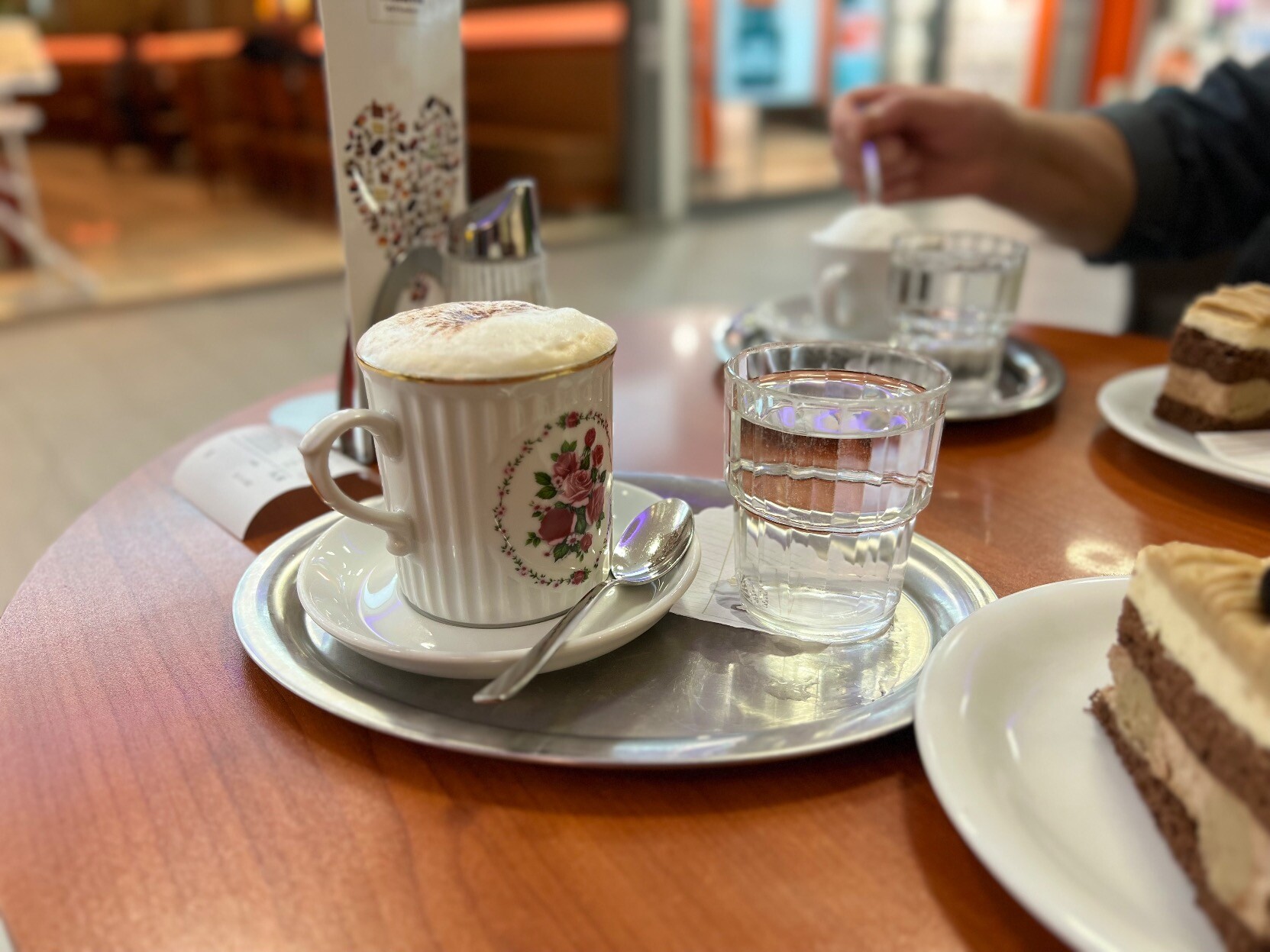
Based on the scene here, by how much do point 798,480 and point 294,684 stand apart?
314mm

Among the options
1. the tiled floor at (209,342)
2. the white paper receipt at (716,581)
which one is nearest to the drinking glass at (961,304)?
the white paper receipt at (716,581)

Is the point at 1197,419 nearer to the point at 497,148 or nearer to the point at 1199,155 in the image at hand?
the point at 1199,155

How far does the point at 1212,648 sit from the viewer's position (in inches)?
15.5

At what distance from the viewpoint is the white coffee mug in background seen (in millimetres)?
1087

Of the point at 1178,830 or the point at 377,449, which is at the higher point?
the point at 377,449

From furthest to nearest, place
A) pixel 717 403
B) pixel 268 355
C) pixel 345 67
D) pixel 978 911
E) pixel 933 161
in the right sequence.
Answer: pixel 268 355 → pixel 933 161 → pixel 717 403 → pixel 345 67 → pixel 978 911

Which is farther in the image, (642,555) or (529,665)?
(642,555)

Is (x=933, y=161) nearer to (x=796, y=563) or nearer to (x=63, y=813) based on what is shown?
(x=796, y=563)

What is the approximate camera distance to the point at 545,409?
50 cm

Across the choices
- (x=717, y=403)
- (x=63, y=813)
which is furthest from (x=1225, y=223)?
(x=63, y=813)

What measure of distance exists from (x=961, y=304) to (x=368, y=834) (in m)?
0.84

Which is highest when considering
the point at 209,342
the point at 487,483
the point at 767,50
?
the point at 767,50

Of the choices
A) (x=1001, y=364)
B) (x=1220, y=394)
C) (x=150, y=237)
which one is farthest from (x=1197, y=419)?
(x=150, y=237)

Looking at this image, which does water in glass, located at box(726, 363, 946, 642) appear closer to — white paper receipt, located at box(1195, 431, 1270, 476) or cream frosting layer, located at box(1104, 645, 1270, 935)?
cream frosting layer, located at box(1104, 645, 1270, 935)
